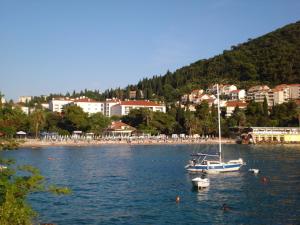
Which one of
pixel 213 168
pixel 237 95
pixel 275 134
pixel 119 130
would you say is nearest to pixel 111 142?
pixel 119 130

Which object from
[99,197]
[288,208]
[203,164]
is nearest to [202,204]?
[288,208]

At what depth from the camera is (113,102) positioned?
179 metres

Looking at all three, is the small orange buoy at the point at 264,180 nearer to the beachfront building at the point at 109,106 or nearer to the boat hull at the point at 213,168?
the boat hull at the point at 213,168

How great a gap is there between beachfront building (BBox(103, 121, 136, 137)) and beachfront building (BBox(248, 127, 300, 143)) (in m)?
35.6

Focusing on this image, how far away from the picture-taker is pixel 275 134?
409 ft

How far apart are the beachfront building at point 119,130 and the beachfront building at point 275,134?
35.6 m

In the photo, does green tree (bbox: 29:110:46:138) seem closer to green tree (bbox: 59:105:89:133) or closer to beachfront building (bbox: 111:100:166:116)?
green tree (bbox: 59:105:89:133)

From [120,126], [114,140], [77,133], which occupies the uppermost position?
[120,126]

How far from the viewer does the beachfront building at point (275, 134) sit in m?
123

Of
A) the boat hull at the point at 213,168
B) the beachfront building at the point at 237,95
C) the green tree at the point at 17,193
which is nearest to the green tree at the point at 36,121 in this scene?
the boat hull at the point at 213,168

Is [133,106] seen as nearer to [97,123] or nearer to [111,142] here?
[97,123]

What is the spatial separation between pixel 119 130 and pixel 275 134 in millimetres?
45761

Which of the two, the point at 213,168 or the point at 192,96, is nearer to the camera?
the point at 213,168

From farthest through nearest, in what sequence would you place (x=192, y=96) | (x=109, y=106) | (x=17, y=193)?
(x=192, y=96)
(x=109, y=106)
(x=17, y=193)
